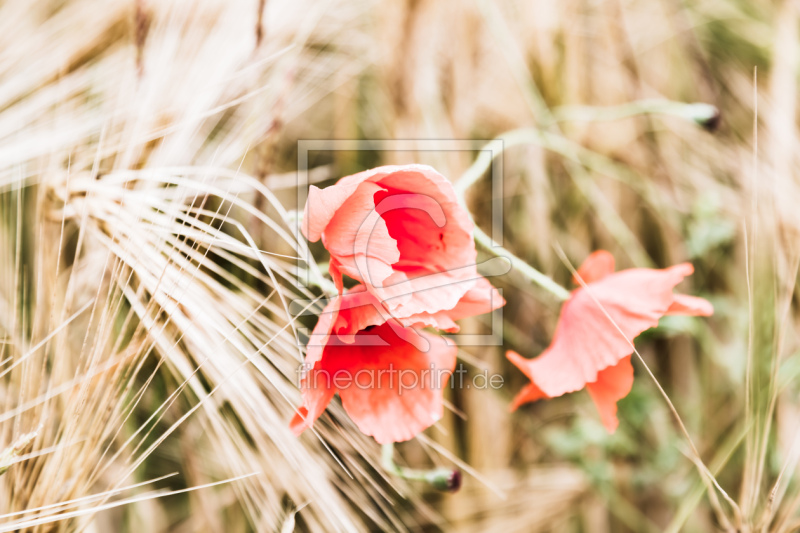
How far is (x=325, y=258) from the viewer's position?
0.56 m

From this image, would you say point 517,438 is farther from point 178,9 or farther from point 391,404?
point 178,9

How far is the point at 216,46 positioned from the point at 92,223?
7.3 inches

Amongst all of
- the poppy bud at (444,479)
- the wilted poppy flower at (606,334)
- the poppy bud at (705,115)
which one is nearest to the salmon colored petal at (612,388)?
the wilted poppy flower at (606,334)

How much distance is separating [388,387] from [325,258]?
0.88 feet

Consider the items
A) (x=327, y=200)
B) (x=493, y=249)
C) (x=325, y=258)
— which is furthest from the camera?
(x=325, y=258)

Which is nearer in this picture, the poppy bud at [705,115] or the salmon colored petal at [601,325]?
the salmon colored petal at [601,325]

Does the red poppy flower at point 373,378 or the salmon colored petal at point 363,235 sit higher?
the salmon colored petal at point 363,235

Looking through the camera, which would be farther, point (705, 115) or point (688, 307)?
point (705, 115)

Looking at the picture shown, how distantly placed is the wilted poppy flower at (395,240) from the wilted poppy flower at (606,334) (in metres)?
0.09

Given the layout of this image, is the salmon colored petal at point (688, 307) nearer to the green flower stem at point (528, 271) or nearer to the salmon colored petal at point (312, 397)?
the green flower stem at point (528, 271)

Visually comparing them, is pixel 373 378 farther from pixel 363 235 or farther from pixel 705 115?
pixel 705 115

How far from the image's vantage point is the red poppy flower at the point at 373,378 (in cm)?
28

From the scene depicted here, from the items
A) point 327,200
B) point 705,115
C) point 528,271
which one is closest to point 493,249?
point 528,271

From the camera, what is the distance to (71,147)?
1.36ft
